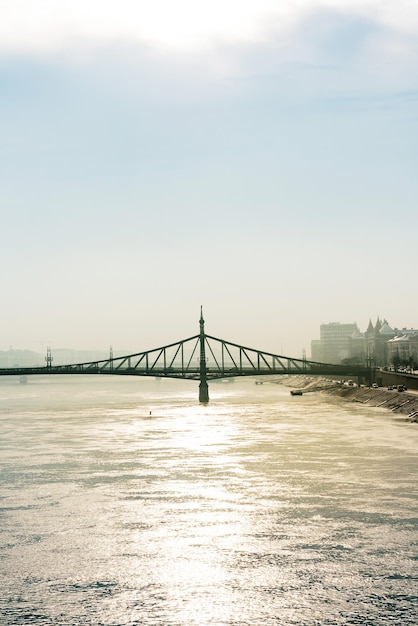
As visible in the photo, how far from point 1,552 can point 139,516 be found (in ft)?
27.1

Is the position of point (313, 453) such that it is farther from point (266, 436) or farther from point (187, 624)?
point (187, 624)

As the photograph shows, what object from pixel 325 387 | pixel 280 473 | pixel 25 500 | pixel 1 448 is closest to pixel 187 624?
pixel 25 500

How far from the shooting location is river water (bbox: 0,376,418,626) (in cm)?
2819

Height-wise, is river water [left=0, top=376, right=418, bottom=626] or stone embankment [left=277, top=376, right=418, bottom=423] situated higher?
stone embankment [left=277, top=376, right=418, bottom=423]

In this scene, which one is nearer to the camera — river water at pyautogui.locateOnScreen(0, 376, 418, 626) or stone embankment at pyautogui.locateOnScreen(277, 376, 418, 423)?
river water at pyautogui.locateOnScreen(0, 376, 418, 626)

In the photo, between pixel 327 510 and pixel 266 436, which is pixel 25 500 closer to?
pixel 327 510

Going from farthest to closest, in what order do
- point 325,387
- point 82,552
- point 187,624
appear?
1. point 325,387
2. point 82,552
3. point 187,624

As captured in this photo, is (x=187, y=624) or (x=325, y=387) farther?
(x=325, y=387)

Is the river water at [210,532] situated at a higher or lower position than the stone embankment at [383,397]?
lower

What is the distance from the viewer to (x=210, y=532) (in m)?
37.8

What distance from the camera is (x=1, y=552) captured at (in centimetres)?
3525

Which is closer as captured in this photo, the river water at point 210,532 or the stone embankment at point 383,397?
the river water at point 210,532

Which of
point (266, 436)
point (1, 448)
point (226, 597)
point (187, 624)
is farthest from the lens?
point (266, 436)

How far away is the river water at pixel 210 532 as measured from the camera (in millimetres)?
28188
